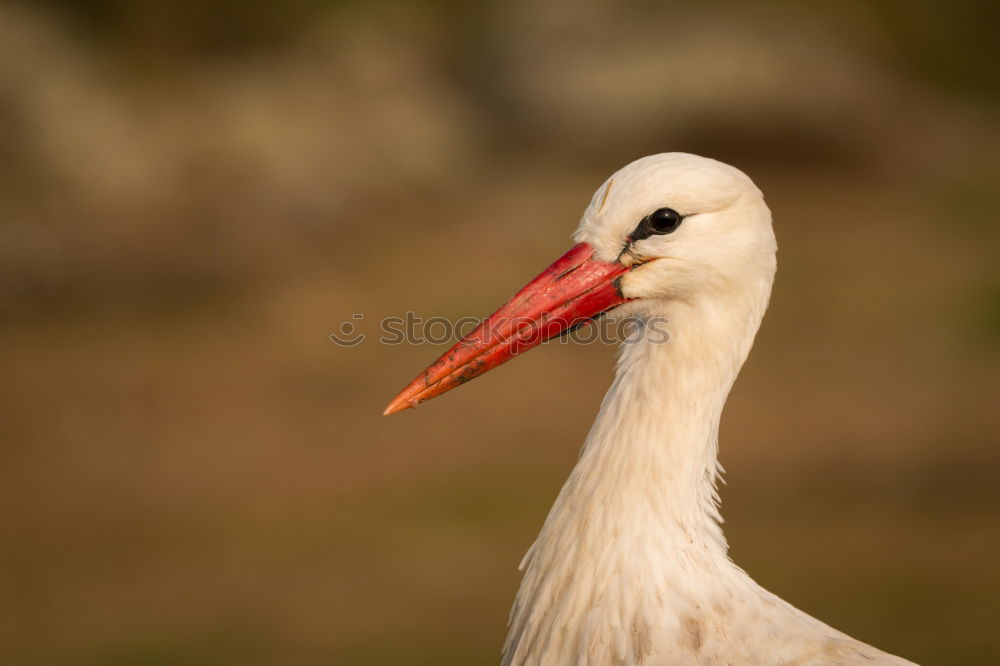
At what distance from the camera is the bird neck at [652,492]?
1.60m

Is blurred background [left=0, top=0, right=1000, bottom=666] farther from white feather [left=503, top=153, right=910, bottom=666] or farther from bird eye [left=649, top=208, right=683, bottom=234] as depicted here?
bird eye [left=649, top=208, right=683, bottom=234]

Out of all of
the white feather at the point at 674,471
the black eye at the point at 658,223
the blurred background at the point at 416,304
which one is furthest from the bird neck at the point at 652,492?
the blurred background at the point at 416,304

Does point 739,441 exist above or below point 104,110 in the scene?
below

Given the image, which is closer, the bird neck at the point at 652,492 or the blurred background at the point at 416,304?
the bird neck at the point at 652,492

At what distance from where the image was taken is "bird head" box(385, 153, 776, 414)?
1.60 metres

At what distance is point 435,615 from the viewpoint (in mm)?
3910

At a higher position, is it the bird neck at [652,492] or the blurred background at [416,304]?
the blurred background at [416,304]

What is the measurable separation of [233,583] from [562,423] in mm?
1676

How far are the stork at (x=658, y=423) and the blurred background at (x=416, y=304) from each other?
7.33ft

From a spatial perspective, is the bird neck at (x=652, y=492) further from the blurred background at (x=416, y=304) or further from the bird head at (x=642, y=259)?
the blurred background at (x=416, y=304)

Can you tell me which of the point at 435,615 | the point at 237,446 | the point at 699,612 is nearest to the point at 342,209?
the point at 237,446

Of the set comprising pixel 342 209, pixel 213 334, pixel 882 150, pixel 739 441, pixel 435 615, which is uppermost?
pixel 882 150

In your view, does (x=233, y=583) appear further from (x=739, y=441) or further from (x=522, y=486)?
(x=739, y=441)

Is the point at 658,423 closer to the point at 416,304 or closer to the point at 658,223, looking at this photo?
the point at 658,223
